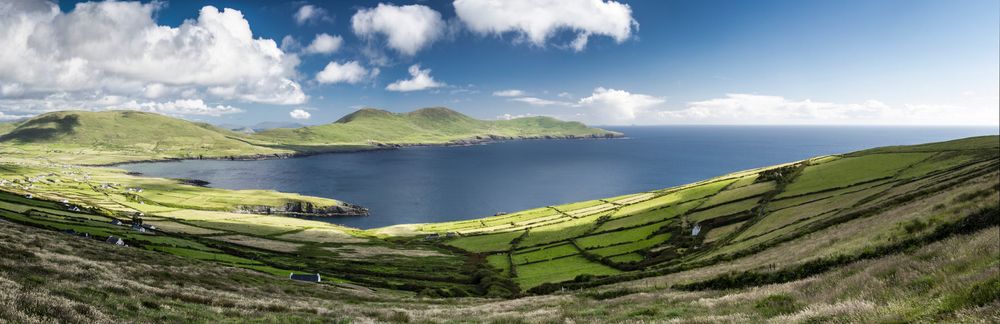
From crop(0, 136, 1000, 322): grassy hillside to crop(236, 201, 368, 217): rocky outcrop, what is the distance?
115 feet

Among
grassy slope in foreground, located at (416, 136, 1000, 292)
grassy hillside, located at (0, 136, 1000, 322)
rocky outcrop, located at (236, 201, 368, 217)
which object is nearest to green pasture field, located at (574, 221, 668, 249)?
grassy slope in foreground, located at (416, 136, 1000, 292)

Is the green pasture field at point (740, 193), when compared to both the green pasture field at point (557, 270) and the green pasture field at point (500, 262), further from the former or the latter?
the green pasture field at point (500, 262)

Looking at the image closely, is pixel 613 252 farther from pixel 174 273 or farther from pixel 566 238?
pixel 174 273

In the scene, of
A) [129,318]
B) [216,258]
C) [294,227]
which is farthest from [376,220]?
[129,318]

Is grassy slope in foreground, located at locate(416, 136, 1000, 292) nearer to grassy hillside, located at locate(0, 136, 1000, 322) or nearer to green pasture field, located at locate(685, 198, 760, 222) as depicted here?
green pasture field, located at locate(685, 198, 760, 222)

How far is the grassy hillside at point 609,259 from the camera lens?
504 inches

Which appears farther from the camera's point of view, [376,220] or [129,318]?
[376,220]

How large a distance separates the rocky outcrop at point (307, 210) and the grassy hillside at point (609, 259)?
35122 mm

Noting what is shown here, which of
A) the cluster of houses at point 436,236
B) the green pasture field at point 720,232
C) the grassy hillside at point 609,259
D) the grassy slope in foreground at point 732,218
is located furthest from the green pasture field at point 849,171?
the cluster of houses at point 436,236

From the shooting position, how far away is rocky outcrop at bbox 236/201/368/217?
175m

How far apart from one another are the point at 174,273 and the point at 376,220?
13703 cm

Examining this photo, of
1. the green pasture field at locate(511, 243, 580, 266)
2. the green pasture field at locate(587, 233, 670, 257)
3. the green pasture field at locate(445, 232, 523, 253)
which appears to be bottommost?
the green pasture field at locate(445, 232, 523, 253)

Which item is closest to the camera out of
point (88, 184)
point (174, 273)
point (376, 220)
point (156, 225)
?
point (174, 273)

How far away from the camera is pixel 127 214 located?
403ft
